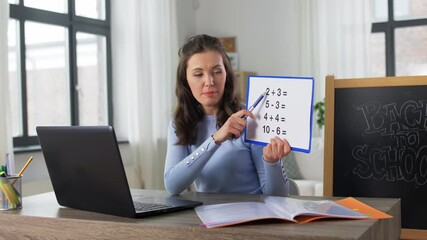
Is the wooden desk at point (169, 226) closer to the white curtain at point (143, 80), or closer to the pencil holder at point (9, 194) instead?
the pencil holder at point (9, 194)

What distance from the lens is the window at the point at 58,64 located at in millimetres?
3949

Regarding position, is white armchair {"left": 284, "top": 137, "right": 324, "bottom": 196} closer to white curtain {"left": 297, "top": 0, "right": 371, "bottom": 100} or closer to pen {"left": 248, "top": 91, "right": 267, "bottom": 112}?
white curtain {"left": 297, "top": 0, "right": 371, "bottom": 100}

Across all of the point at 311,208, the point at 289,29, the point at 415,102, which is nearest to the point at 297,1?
the point at 289,29

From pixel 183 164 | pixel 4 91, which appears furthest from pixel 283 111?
pixel 4 91

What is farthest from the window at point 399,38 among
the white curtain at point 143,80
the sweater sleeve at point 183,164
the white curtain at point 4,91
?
the sweater sleeve at point 183,164

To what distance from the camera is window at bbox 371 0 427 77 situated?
517cm

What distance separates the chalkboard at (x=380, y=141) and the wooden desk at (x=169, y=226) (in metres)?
0.49

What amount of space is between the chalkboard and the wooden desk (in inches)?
19.1

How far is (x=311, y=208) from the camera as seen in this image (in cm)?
125

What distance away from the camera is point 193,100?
201 cm

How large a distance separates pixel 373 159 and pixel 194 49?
72cm

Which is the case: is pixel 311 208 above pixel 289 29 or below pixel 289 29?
below

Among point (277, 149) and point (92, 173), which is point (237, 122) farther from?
point (92, 173)

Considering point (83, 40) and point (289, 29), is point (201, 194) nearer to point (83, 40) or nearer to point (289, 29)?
point (83, 40)
